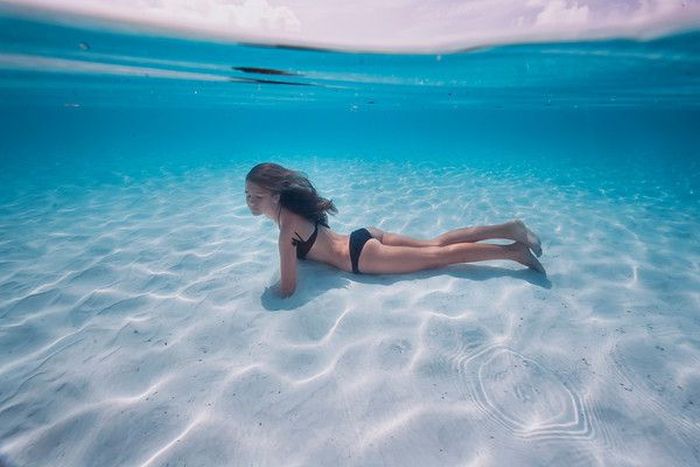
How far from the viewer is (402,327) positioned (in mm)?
3840

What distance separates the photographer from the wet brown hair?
460 cm

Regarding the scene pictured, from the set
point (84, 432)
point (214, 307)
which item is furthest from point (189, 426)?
point (214, 307)

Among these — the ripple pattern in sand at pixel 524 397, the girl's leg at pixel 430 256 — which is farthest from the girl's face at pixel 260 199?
the ripple pattern in sand at pixel 524 397

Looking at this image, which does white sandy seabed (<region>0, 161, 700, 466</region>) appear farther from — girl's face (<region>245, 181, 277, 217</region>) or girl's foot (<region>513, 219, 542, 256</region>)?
girl's face (<region>245, 181, 277, 217</region>)

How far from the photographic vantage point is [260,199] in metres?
4.69

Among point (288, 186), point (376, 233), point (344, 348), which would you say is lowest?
point (344, 348)

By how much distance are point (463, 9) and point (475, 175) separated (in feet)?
29.5

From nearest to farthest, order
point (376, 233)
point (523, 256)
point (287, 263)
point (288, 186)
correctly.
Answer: point (287, 263), point (288, 186), point (523, 256), point (376, 233)

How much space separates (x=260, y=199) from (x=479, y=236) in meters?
3.16

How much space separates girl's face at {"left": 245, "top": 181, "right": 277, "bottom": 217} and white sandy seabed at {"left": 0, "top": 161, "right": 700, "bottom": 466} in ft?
3.74

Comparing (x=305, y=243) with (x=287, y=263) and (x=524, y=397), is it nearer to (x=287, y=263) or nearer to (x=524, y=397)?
(x=287, y=263)

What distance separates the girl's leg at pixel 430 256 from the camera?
4.87m

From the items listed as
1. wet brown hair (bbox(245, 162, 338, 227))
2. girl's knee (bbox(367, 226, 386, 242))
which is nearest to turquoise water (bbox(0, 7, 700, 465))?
girl's knee (bbox(367, 226, 386, 242))

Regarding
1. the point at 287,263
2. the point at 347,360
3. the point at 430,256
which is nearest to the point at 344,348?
the point at 347,360
